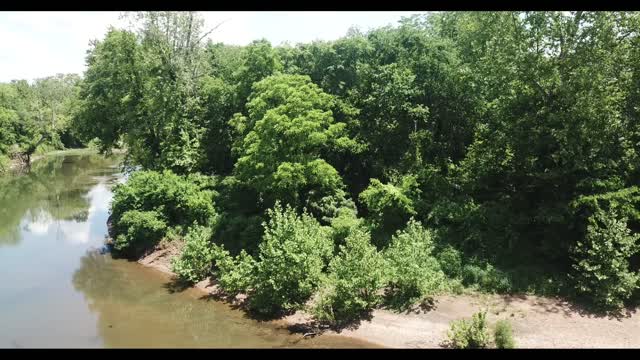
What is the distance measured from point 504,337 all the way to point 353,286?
17.1 feet

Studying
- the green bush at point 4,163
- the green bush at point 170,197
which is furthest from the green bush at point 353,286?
the green bush at point 4,163

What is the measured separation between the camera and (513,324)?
1736 cm

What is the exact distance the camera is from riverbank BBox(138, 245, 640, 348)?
16.5 metres

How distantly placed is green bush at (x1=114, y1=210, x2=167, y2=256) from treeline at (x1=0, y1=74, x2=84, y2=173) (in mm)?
37629

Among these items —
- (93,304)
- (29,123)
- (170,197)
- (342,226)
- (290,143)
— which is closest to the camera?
(93,304)

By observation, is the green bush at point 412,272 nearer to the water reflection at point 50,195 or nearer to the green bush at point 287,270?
the green bush at point 287,270

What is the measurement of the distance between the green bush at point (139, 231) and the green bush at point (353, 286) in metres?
12.4

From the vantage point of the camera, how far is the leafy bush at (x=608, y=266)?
17578mm

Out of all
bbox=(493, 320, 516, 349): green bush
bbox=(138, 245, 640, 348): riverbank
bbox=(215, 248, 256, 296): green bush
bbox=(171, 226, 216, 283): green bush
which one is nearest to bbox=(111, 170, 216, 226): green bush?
bbox=(171, 226, 216, 283): green bush

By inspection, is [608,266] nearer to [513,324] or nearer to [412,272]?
[513,324]

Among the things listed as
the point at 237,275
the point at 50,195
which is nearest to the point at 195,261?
the point at 237,275

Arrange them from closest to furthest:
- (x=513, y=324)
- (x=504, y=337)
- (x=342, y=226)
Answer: (x=504, y=337) → (x=513, y=324) → (x=342, y=226)

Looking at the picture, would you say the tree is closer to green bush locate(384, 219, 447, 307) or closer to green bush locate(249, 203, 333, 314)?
green bush locate(249, 203, 333, 314)

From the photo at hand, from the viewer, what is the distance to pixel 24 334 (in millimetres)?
18922
